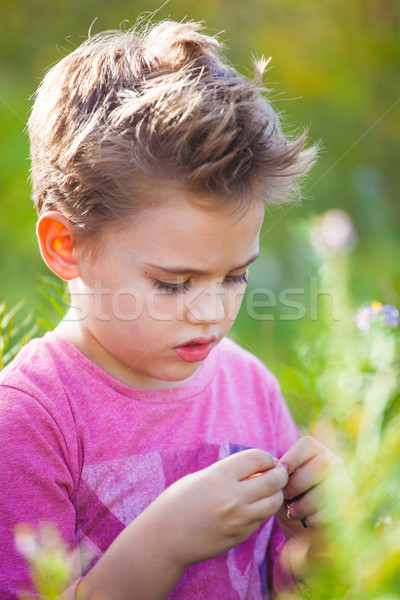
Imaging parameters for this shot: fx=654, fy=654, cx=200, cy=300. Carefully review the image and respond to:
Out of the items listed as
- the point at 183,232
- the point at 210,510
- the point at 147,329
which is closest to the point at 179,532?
the point at 210,510

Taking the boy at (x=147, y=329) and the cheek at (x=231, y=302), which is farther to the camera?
the cheek at (x=231, y=302)

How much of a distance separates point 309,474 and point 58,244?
0.48m

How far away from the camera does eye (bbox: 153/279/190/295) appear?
856 millimetres

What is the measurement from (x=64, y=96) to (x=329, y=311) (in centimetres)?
54

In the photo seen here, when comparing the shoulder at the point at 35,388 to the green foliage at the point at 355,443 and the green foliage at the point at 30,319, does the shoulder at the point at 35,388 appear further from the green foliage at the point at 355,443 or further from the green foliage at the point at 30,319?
the green foliage at the point at 355,443

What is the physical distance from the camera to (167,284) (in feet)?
2.81

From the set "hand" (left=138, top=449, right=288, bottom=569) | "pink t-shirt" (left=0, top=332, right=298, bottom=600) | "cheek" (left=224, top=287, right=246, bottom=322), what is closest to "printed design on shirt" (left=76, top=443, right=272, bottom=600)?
"pink t-shirt" (left=0, top=332, right=298, bottom=600)

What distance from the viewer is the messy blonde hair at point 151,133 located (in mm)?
840

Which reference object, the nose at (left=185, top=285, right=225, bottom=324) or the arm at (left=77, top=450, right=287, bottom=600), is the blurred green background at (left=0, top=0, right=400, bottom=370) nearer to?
the nose at (left=185, top=285, right=225, bottom=324)

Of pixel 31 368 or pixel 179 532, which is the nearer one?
pixel 179 532

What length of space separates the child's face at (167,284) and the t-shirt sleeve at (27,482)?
151 millimetres

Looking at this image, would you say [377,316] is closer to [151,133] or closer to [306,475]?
[306,475]

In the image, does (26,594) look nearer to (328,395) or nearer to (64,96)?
(328,395)

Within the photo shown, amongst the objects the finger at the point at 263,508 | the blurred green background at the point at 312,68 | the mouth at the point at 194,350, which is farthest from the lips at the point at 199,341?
the blurred green background at the point at 312,68
